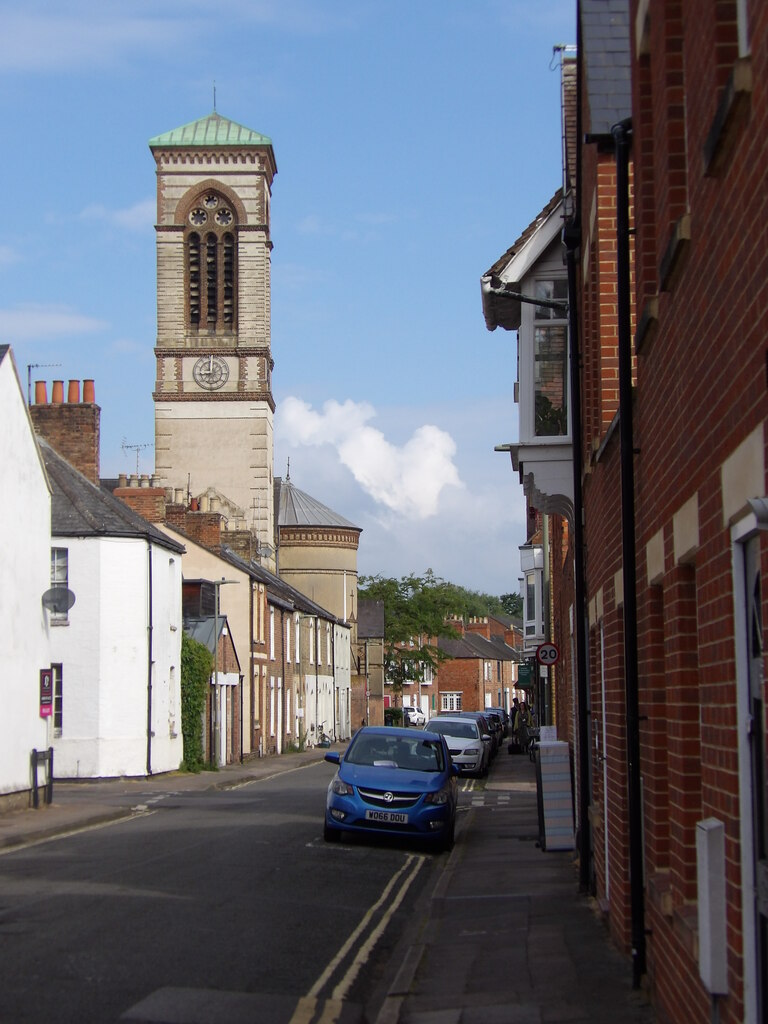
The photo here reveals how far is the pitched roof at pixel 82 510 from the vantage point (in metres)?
35.9

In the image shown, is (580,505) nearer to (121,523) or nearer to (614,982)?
(614,982)

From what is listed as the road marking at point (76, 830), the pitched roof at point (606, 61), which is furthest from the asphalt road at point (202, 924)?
the pitched roof at point (606, 61)

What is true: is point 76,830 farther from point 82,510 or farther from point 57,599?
point 82,510

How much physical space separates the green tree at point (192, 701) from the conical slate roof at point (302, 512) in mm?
48552

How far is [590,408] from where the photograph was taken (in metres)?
13.1

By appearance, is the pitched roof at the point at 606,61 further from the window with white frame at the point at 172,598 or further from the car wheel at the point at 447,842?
the window with white frame at the point at 172,598

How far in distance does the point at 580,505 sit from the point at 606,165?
4.74 meters

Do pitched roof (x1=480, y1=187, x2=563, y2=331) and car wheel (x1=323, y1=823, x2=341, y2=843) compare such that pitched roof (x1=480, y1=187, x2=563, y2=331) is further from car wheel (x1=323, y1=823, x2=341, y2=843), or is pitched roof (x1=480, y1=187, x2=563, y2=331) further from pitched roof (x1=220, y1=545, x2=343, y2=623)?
pitched roof (x1=220, y1=545, x2=343, y2=623)

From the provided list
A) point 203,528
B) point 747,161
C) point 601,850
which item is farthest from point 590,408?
point 203,528

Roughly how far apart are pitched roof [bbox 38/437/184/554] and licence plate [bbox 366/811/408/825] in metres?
18.1

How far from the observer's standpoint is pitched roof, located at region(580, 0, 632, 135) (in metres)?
9.80

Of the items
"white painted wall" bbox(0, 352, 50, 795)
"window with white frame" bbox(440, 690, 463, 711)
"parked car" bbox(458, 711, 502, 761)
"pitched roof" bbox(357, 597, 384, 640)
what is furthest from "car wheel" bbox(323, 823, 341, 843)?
"window with white frame" bbox(440, 690, 463, 711)

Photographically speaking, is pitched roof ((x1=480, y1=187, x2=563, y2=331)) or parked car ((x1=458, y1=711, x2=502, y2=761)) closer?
pitched roof ((x1=480, y1=187, x2=563, y2=331))

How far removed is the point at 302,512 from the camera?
91.9 m
